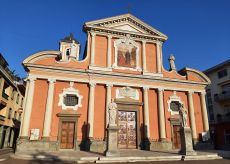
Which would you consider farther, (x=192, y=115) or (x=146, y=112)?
(x=192, y=115)

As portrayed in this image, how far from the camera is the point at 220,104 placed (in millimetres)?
28922

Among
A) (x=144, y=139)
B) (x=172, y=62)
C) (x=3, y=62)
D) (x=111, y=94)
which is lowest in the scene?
(x=144, y=139)

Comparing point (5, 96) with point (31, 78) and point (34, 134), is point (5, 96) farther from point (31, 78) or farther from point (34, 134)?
point (34, 134)

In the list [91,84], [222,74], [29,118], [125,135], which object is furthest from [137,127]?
[222,74]

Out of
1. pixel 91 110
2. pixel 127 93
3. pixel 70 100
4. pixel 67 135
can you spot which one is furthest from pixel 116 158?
pixel 127 93

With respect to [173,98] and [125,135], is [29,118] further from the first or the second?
[173,98]

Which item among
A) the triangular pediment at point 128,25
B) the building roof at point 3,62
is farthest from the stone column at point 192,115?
the building roof at point 3,62

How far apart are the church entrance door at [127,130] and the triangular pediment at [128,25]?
8851mm

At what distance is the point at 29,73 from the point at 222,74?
26.3 m

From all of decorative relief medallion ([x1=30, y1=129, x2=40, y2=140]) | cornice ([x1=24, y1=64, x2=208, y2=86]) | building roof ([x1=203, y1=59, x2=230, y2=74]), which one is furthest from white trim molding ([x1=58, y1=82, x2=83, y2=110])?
building roof ([x1=203, y1=59, x2=230, y2=74])

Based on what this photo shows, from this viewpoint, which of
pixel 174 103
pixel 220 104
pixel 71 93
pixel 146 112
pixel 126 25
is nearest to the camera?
pixel 71 93

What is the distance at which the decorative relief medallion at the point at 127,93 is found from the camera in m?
19.4

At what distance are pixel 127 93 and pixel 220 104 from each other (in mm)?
16902

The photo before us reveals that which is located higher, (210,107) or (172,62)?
(172,62)
